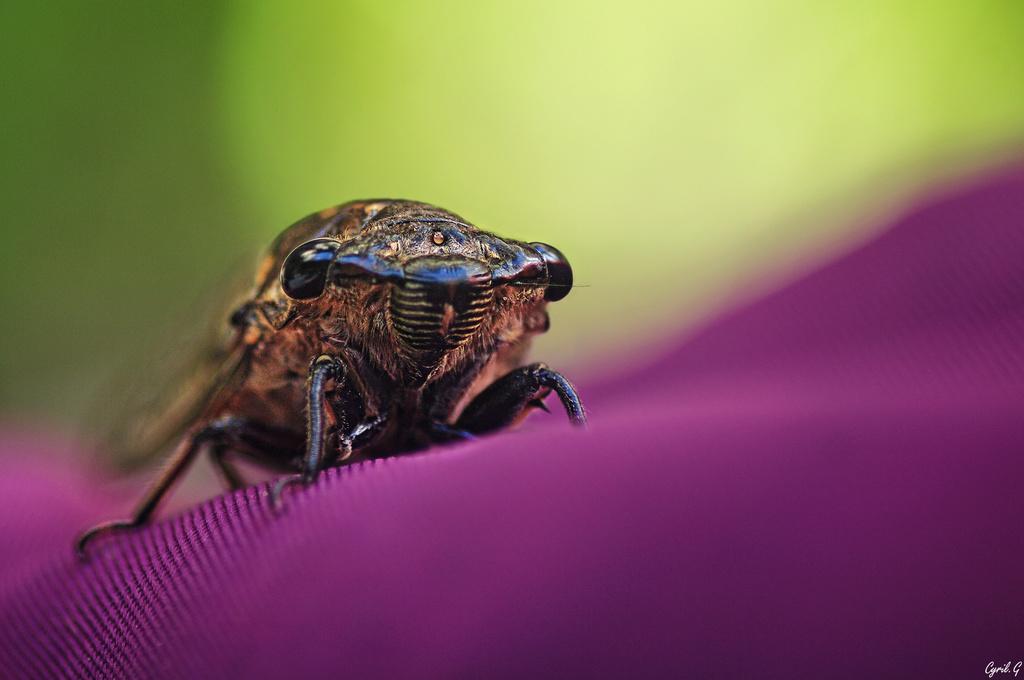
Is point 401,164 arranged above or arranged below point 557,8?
below

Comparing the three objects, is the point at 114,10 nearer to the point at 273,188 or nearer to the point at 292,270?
the point at 273,188

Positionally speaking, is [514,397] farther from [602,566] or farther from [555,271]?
[602,566]

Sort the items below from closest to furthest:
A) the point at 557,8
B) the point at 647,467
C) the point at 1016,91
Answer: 1. the point at 647,467
2. the point at 1016,91
3. the point at 557,8

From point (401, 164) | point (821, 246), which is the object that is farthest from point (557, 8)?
point (821, 246)
